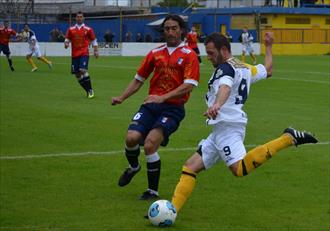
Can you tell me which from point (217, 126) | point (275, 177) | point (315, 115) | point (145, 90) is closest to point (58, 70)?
point (145, 90)

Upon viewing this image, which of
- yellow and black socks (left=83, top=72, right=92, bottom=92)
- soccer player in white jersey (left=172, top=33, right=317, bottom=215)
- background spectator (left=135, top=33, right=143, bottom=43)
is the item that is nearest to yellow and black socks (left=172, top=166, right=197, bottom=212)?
soccer player in white jersey (left=172, top=33, right=317, bottom=215)

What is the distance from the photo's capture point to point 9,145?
1443cm

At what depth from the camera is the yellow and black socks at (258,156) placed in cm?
869

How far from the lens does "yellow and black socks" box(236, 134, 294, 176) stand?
869 centimetres

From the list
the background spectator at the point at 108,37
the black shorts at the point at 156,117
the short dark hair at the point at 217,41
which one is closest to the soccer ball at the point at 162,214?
the black shorts at the point at 156,117

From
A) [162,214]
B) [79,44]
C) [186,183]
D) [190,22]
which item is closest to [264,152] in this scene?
[186,183]

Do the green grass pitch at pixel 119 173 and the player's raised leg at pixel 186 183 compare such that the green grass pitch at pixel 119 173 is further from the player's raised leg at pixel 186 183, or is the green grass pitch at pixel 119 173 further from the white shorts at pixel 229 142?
the white shorts at pixel 229 142

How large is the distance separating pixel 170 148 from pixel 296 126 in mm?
3956

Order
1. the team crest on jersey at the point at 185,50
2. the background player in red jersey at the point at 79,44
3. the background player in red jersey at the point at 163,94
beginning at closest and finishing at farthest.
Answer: the background player in red jersey at the point at 163,94
the team crest on jersey at the point at 185,50
the background player in red jersey at the point at 79,44

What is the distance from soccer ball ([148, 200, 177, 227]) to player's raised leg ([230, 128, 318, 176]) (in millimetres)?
842

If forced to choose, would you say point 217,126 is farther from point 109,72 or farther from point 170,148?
point 109,72

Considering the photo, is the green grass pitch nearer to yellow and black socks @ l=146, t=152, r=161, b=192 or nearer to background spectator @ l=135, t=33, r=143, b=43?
yellow and black socks @ l=146, t=152, r=161, b=192

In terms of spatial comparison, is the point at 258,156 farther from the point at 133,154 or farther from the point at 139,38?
the point at 139,38

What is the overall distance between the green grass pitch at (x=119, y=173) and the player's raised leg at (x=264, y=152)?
2.25 feet
